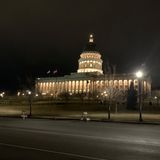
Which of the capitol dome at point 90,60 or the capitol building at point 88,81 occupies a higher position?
the capitol dome at point 90,60

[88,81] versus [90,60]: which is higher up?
[90,60]

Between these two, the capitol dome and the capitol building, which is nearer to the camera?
the capitol building

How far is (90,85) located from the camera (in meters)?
173

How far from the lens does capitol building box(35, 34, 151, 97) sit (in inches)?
6403

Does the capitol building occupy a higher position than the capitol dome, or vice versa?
the capitol dome

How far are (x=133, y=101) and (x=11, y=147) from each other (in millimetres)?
64236

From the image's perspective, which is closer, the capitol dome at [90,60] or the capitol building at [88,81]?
the capitol building at [88,81]

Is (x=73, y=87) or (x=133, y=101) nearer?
(x=133, y=101)

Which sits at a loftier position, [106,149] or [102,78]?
[102,78]

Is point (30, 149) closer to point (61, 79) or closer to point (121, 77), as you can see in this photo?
point (121, 77)

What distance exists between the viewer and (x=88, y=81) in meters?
172

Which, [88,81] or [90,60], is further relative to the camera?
[90,60]

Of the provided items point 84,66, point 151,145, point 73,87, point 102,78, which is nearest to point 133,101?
point 151,145

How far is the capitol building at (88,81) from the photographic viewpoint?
16262 centimetres
